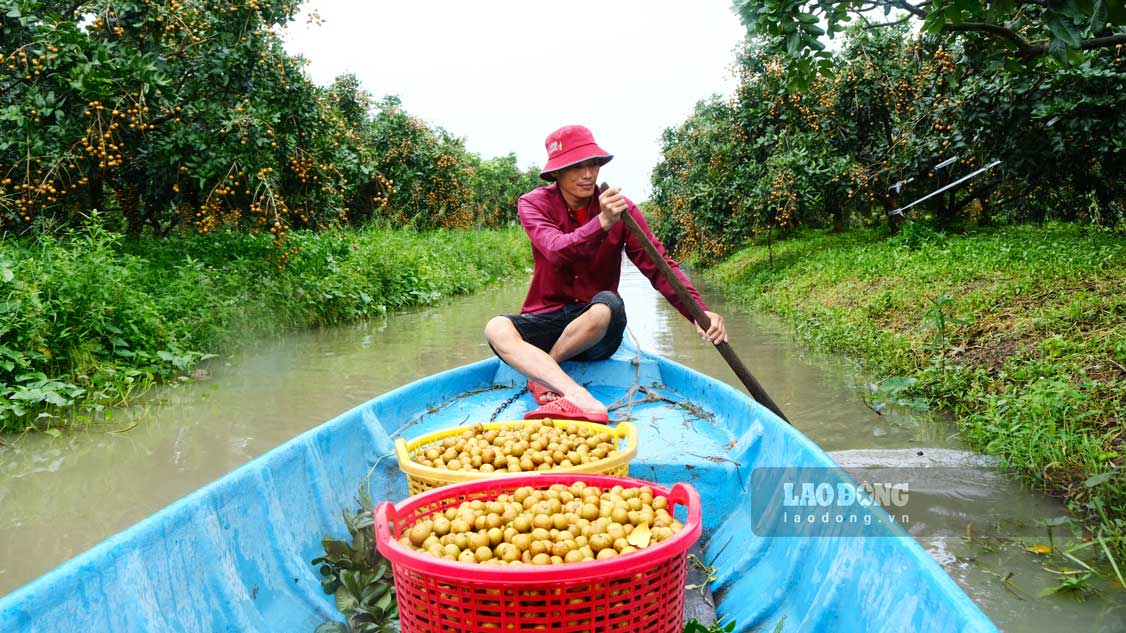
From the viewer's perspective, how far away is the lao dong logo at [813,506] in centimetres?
159

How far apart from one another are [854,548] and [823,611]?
0.53 ft

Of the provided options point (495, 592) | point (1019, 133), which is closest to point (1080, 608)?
point (495, 592)

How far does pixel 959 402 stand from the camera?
4414 millimetres

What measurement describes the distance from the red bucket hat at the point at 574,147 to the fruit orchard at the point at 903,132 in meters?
Answer: 0.86

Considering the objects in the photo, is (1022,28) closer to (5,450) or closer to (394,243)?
(5,450)

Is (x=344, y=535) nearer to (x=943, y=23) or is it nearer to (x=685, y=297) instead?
(x=685, y=297)

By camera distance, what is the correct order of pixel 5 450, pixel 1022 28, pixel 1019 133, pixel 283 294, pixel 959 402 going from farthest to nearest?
1. pixel 283 294
2. pixel 1019 133
3. pixel 959 402
4. pixel 5 450
5. pixel 1022 28

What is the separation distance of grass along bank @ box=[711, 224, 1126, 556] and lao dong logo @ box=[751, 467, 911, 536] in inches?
51.3

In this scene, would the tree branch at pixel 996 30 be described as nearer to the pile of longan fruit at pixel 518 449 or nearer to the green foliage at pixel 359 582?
the pile of longan fruit at pixel 518 449

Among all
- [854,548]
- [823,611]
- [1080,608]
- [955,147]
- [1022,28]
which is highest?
[1022,28]

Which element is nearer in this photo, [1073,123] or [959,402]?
[959,402]

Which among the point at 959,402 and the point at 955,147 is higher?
the point at 955,147

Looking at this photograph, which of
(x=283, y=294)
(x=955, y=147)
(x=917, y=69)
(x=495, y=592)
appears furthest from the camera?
(x=917, y=69)

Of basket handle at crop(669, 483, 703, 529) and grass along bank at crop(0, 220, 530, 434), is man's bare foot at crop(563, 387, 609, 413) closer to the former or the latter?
basket handle at crop(669, 483, 703, 529)
